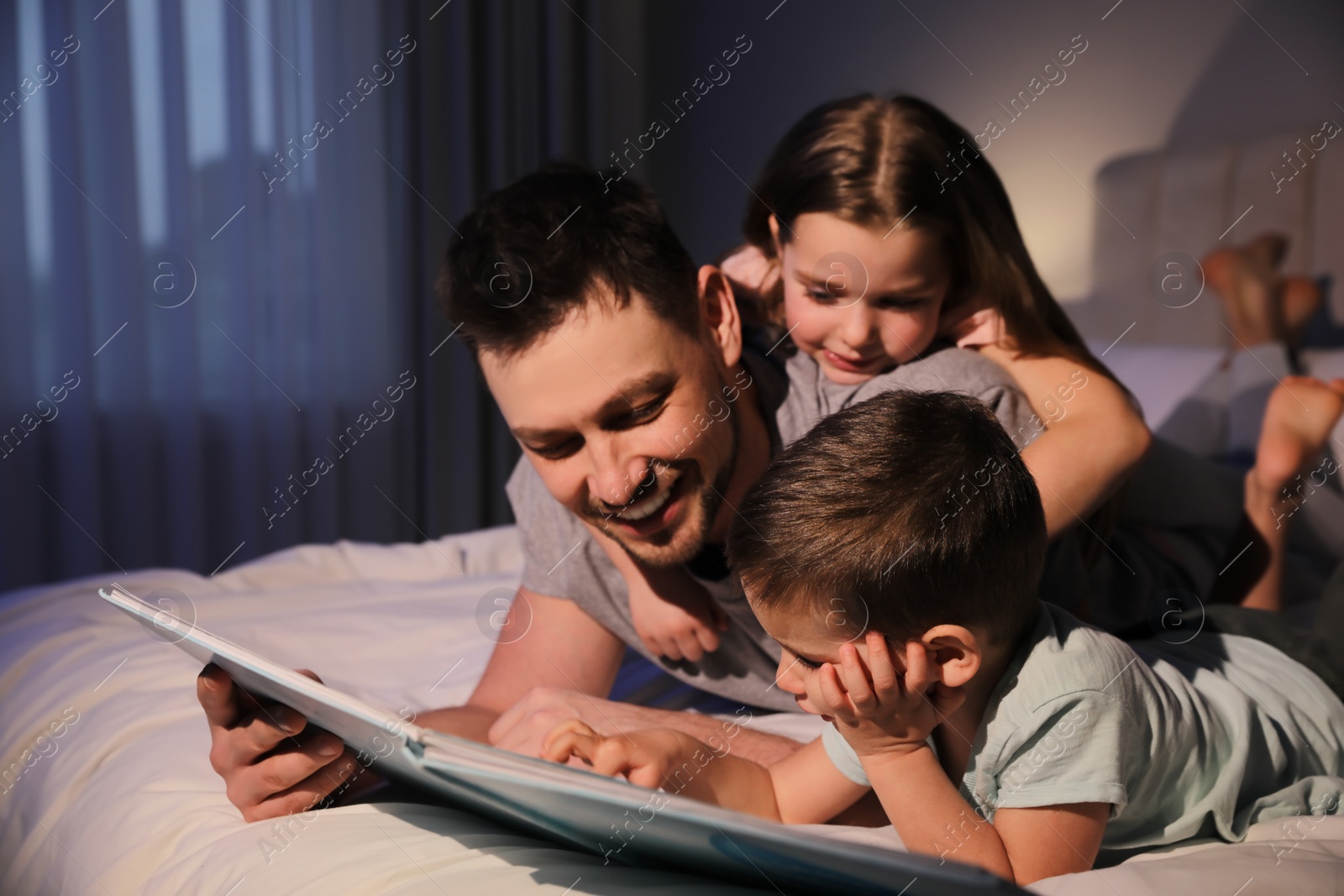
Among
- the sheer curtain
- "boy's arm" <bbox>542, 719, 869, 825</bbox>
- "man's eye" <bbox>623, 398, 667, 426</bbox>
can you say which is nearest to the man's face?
"man's eye" <bbox>623, 398, 667, 426</bbox>

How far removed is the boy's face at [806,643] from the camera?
0.75 metres

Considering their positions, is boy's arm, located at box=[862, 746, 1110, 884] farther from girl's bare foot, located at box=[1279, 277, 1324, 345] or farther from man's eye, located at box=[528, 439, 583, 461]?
girl's bare foot, located at box=[1279, 277, 1324, 345]

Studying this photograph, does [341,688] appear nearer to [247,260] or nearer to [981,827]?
[981,827]

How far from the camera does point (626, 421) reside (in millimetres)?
1084

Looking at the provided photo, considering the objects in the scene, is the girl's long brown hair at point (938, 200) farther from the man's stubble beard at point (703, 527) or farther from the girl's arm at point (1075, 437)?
the man's stubble beard at point (703, 527)

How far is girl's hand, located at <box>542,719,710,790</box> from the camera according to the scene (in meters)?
0.82

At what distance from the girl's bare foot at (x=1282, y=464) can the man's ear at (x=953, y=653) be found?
0.94 m

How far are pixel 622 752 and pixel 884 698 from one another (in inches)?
Answer: 9.0

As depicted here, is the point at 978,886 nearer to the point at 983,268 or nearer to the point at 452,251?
the point at 452,251

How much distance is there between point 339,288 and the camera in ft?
9.89

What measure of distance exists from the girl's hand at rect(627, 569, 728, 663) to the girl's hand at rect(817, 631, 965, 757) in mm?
432

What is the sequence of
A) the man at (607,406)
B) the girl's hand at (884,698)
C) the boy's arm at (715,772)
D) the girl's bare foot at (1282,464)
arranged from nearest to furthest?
1. the girl's hand at (884,698)
2. the boy's arm at (715,772)
3. the man at (607,406)
4. the girl's bare foot at (1282,464)

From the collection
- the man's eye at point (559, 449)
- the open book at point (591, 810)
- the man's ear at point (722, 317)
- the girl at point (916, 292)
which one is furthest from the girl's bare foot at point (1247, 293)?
the open book at point (591, 810)

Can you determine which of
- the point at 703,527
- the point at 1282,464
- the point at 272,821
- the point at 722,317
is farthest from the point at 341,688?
the point at 1282,464
